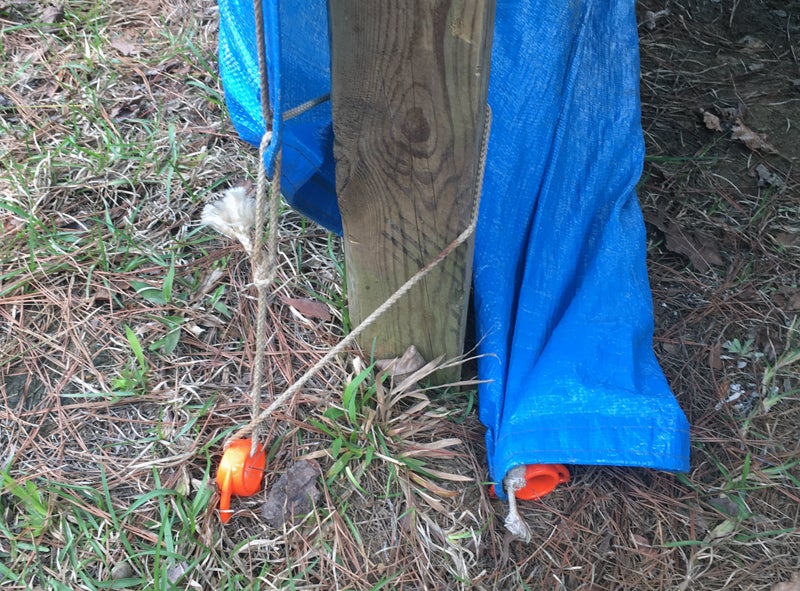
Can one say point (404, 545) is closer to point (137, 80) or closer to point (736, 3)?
point (137, 80)

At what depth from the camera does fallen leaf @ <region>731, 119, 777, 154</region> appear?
2.22 meters

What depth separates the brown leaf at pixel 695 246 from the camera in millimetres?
1959

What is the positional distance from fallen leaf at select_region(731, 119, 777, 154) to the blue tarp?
633 millimetres

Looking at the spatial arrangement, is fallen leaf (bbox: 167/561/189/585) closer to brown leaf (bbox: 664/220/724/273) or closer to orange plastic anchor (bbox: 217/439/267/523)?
orange plastic anchor (bbox: 217/439/267/523)

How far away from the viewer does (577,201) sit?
1.72m

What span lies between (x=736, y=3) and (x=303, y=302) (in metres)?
2.22

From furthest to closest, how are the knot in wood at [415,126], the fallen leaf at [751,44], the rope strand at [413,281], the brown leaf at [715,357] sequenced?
1. the fallen leaf at [751,44]
2. the brown leaf at [715,357]
3. the rope strand at [413,281]
4. the knot in wood at [415,126]

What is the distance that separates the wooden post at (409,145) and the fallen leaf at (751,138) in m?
1.41

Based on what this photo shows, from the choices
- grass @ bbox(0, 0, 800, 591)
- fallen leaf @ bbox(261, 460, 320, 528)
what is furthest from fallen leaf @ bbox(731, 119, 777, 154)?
fallen leaf @ bbox(261, 460, 320, 528)

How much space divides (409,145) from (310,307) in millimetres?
614

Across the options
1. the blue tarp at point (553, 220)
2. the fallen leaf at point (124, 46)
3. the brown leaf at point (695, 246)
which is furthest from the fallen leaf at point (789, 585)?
the fallen leaf at point (124, 46)

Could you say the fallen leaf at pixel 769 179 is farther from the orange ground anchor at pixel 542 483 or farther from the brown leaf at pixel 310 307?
the brown leaf at pixel 310 307

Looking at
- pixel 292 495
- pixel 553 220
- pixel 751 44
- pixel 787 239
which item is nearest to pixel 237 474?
pixel 292 495

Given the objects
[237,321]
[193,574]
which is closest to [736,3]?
[237,321]
